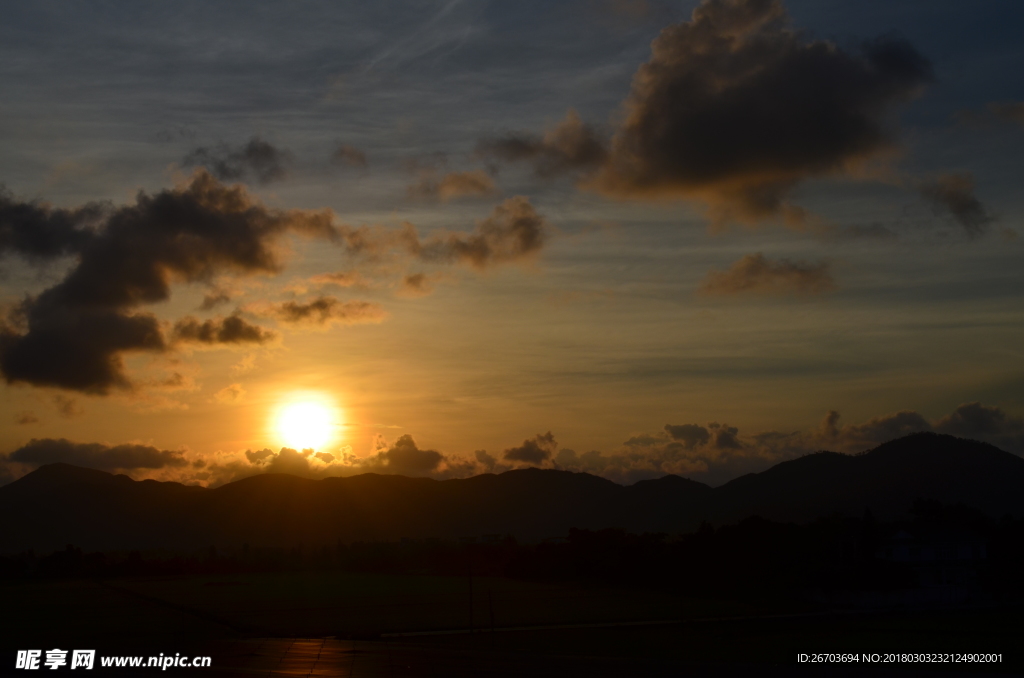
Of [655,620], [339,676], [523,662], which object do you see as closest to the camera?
[339,676]

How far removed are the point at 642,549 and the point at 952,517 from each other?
53.7 m

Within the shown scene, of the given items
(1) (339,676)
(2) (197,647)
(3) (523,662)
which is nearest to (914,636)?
(3) (523,662)

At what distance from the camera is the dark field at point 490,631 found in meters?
61.5

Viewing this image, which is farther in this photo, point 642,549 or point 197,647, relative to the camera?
point 642,549

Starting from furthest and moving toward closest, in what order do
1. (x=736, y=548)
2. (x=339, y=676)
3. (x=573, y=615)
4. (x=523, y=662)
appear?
(x=736, y=548) < (x=573, y=615) < (x=523, y=662) < (x=339, y=676)

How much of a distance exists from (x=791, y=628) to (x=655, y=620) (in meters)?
18.2

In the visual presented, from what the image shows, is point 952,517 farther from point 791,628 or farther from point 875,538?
point 791,628

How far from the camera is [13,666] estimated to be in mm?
57188

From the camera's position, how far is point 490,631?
93.2 metres

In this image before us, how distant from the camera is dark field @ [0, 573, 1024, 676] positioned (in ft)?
202

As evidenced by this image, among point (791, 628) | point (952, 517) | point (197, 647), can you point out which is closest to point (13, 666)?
point (197, 647)

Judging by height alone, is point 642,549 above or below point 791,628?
above

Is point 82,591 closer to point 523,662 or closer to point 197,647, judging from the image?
point 197,647

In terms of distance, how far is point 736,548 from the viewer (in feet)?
507
